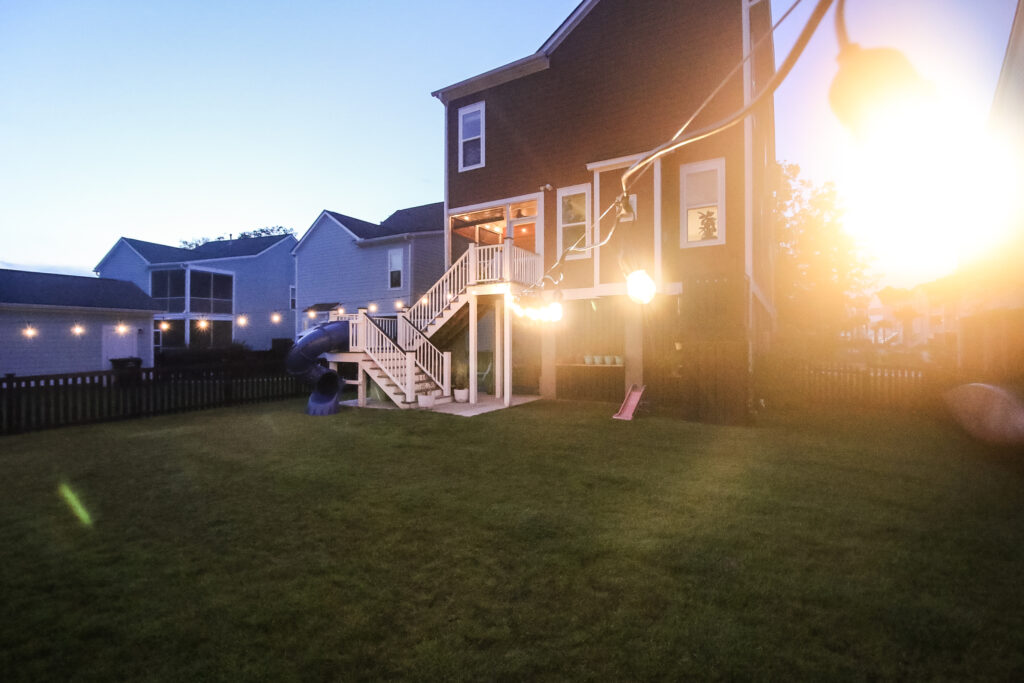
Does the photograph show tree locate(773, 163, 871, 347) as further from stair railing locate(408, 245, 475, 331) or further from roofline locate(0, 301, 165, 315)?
roofline locate(0, 301, 165, 315)

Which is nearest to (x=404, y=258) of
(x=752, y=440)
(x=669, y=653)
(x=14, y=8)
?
(x=14, y=8)

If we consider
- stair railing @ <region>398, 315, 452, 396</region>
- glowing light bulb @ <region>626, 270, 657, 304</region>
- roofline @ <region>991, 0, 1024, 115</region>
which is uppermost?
roofline @ <region>991, 0, 1024, 115</region>

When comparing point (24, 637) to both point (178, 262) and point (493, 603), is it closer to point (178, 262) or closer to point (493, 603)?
point (493, 603)

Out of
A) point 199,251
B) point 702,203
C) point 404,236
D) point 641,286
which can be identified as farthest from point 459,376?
point 199,251

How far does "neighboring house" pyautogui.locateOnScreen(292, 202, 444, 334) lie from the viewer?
2245 centimetres

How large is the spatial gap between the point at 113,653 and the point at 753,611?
400 cm

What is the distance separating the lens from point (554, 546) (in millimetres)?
4184

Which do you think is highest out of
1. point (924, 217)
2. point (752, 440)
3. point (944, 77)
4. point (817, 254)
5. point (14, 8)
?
point (14, 8)

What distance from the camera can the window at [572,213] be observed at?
13.8 metres

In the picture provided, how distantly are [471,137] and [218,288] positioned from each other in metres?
23.8

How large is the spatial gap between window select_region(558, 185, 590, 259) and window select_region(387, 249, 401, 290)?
10.9 meters

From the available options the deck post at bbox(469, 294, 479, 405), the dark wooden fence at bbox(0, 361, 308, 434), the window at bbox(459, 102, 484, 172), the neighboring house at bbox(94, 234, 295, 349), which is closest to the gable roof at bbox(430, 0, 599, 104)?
the window at bbox(459, 102, 484, 172)

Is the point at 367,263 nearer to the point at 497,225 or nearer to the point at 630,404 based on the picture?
the point at 497,225

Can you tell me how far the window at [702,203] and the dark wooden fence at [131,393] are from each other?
13.1 meters
